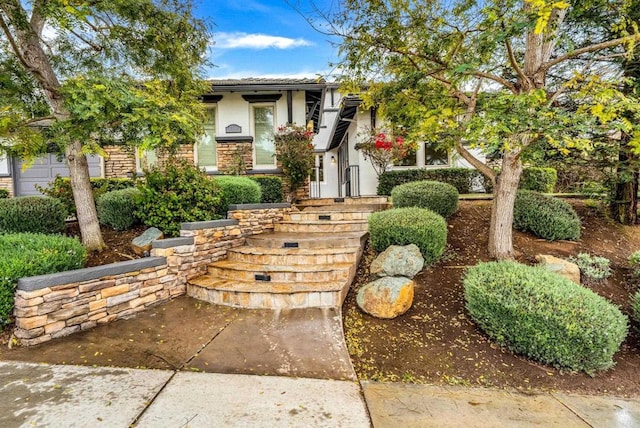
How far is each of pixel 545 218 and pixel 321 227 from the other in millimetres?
3958

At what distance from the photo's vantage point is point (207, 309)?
386 centimetres

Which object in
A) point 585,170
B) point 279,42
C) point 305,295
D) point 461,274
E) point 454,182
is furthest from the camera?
point 454,182

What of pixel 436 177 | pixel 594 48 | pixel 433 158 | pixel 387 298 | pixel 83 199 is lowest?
pixel 387 298

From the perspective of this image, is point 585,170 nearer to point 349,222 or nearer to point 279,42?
point 349,222

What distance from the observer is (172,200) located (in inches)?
192

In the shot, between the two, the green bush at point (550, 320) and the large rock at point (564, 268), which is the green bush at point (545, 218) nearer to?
the large rock at point (564, 268)

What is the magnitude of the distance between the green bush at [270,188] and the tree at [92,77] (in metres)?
2.76

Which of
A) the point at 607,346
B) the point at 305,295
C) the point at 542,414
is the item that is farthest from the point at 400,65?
the point at 542,414

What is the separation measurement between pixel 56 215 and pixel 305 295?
14.1 ft

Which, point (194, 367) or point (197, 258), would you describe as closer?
point (194, 367)

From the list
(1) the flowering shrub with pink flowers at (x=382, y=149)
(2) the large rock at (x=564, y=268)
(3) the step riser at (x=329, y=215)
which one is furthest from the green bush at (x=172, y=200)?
(1) the flowering shrub with pink flowers at (x=382, y=149)

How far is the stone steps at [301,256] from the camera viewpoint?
4.69m

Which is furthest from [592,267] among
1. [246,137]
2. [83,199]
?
[246,137]

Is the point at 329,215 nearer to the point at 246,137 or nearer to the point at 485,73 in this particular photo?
the point at 485,73
